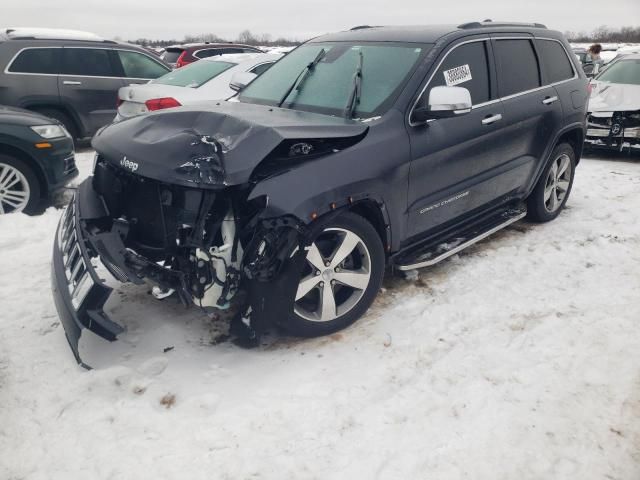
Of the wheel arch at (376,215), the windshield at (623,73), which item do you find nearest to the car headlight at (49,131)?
the wheel arch at (376,215)

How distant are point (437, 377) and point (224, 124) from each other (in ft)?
6.25

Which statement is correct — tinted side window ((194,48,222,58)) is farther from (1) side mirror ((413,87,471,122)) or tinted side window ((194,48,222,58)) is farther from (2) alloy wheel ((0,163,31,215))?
(1) side mirror ((413,87,471,122))

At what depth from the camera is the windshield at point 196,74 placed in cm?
699

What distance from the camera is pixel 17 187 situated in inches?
211

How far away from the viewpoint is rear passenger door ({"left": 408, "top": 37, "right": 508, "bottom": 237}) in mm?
3600

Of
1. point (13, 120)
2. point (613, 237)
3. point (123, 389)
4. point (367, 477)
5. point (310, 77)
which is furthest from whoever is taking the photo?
point (13, 120)

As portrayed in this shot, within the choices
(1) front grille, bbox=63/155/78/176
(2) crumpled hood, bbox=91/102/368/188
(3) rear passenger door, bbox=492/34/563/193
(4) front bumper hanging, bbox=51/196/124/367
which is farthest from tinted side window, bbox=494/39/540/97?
(1) front grille, bbox=63/155/78/176

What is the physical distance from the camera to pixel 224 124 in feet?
10.3

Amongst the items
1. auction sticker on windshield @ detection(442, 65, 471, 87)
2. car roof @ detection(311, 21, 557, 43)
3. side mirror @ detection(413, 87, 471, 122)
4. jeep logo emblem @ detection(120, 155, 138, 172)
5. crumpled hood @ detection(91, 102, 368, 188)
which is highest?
car roof @ detection(311, 21, 557, 43)

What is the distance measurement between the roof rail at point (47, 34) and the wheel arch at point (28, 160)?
3.52 metres

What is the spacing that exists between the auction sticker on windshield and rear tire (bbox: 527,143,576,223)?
1566 millimetres

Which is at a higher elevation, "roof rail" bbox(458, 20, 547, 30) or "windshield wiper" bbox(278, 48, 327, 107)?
"roof rail" bbox(458, 20, 547, 30)

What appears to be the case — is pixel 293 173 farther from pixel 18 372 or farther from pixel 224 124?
pixel 18 372

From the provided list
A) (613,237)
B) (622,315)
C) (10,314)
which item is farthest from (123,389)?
(613,237)
